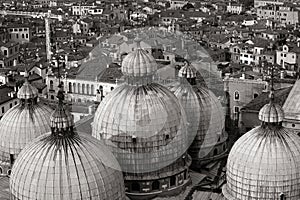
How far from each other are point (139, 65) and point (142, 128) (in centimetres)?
291

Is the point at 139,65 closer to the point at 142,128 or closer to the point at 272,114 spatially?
the point at 142,128

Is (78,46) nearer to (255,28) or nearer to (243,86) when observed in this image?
(255,28)

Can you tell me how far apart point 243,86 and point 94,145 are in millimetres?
22319

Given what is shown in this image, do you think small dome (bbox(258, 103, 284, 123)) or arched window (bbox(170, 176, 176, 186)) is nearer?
small dome (bbox(258, 103, 284, 123))

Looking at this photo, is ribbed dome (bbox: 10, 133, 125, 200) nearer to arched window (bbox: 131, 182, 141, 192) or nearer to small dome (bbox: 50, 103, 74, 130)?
small dome (bbox: 50, 103, 74, 130)

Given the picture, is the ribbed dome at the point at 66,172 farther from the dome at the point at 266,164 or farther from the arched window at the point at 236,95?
the arched window at the point at 236,95

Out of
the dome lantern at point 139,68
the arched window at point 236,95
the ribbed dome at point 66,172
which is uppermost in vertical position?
the dome lantern at point 139,68

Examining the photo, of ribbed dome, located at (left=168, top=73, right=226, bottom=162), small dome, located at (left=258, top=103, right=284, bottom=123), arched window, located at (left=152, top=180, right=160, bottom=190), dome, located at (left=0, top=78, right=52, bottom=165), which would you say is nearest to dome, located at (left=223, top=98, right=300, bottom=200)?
small dome, located at (left=258, top=103, right=284, bottom=123)

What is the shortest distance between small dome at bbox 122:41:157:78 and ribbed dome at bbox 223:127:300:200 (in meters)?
5.14

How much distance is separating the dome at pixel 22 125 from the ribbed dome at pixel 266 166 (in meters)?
9.40

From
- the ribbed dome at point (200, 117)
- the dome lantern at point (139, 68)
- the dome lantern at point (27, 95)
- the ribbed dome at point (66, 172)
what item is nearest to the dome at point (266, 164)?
the ribbed dome at point (66, 172)

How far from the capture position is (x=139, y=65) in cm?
2620

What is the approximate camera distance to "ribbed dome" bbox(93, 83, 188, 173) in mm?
24969

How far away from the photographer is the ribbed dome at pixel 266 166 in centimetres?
2300
